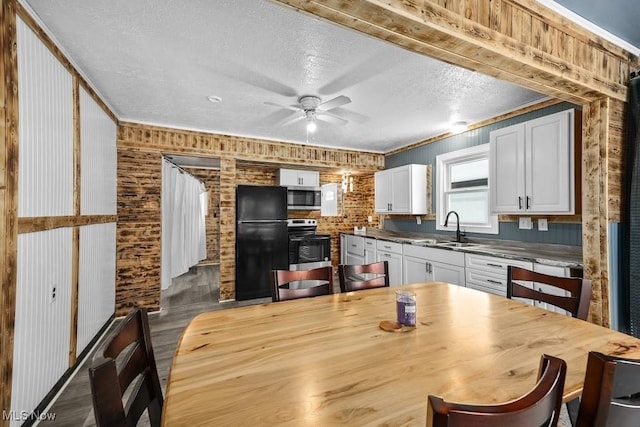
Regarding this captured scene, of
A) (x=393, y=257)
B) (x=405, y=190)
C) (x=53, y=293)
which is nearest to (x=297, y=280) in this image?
(x=53, y=293)

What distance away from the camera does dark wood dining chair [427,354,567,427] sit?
46 centimetres

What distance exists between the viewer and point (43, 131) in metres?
1.71

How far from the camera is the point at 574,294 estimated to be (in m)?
1.52

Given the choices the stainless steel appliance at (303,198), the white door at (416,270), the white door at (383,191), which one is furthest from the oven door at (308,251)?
the white door at (416,270)

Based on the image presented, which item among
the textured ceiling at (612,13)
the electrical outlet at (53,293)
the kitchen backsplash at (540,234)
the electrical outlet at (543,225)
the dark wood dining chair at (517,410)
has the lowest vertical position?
the electrical outlet at (53,293)

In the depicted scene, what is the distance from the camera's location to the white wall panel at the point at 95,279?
7.74 ft

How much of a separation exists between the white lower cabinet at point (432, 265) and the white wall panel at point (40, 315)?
11.2ft

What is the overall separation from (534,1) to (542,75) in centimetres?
41

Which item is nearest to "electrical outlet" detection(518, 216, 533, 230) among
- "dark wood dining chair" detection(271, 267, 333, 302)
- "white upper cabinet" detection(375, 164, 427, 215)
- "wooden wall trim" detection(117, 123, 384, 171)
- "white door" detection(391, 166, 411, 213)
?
"white upper cabinet" detection(375, 164, 427, 215)

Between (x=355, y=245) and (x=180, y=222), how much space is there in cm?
305

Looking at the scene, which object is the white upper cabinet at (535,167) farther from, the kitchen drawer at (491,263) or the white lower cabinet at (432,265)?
the white lower cabinet at (432,265)

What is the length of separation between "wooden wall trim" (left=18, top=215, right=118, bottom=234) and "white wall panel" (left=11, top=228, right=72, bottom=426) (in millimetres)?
36

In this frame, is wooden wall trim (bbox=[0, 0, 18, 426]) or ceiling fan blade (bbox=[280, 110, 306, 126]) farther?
ceiling fan blade (bbox=[280, 110, 306, 126])

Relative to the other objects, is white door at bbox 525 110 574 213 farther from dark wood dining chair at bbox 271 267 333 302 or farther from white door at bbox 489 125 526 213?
dark wood dining chair at bbox 271 267 333 302
